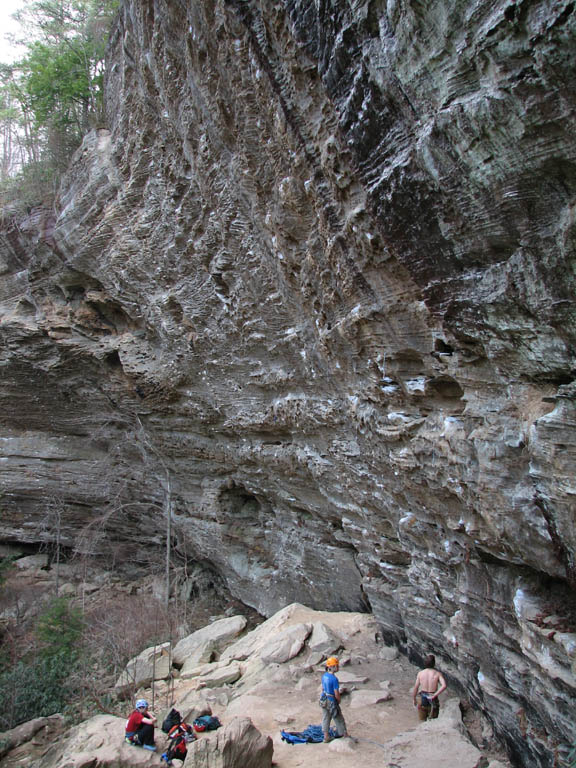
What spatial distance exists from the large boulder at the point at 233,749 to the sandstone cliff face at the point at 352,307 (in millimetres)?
2203

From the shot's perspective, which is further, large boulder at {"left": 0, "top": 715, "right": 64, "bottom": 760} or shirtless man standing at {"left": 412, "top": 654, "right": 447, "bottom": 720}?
large boulder at {"left": 0, "top": 715, "right": 64, "bottom": 760}

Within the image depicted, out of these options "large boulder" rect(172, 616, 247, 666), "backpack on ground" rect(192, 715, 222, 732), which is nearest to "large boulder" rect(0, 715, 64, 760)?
"large boulder" rect(172, 616, 247, 666)

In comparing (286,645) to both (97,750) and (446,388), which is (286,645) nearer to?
(97,750)

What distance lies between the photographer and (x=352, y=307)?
5332mm

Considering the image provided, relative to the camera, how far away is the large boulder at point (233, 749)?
14.5 ft

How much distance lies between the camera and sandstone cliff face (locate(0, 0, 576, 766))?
10.3 ft

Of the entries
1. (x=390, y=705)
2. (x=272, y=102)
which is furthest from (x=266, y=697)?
(x=272, y=102)

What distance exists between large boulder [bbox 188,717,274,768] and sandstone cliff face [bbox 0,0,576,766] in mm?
2203

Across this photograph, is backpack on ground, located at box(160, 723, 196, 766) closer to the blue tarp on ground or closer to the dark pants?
the dark pants

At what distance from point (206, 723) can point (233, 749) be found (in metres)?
1.58

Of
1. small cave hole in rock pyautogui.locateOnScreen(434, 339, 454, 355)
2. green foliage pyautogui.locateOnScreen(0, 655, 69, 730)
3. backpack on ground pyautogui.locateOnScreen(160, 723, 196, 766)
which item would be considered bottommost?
green foliage pyautogui.locateOnScreen(0, 655, 69, 730)

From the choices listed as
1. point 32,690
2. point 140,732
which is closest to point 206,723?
point 140,732

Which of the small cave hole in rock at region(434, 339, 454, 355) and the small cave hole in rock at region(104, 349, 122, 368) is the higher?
the small cave hole in rock at region(104, 349, 122, 368)

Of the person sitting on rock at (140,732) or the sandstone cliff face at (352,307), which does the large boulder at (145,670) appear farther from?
the person sitting on rock at (140,732)
